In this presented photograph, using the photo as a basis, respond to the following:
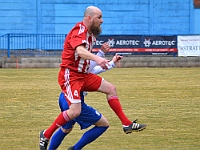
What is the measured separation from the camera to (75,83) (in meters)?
8.05

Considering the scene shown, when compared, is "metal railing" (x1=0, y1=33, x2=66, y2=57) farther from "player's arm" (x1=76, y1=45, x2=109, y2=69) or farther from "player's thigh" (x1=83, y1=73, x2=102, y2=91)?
"player's arm" (x1=76, y1=45, x2=109, y2=69)

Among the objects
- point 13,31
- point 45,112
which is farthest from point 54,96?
point 13,31

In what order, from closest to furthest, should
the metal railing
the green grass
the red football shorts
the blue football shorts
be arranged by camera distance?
the red football shorts < the blue football shorts < the green grass < the metal railing

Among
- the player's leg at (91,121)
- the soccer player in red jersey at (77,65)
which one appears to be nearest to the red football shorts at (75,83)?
the soccer player in red jersey at (77,65)

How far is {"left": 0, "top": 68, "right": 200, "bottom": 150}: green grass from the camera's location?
974 cm

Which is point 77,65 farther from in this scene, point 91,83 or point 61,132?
point 61,132

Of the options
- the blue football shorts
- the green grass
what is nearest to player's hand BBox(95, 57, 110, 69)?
the blue football shorts

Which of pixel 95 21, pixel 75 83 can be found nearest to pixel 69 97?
pixel 75 83

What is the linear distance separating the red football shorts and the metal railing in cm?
2781

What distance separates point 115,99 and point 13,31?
33115 millimetres

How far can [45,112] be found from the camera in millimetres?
13547

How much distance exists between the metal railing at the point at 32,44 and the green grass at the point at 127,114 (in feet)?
45.6

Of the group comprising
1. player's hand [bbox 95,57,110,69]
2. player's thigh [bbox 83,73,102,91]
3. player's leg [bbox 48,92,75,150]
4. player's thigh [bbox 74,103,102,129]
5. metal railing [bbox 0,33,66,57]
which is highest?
player's hand [bbox 95,57,110,69]

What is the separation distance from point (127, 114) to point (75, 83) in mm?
5167
